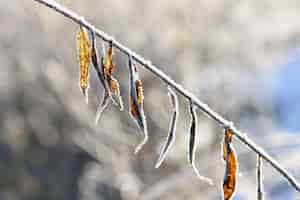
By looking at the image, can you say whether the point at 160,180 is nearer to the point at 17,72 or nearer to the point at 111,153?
the point at 111,153

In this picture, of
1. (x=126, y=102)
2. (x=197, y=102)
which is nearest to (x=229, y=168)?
(x=197, y=102)

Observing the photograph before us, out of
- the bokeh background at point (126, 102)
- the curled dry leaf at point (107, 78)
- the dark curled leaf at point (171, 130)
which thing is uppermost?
the bokeh background at point (126, 102)

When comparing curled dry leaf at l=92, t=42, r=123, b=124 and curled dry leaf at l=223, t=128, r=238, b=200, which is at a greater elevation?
curled dry leaf at l=92, t=42, r=123, b=124

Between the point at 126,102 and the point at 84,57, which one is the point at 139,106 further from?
the point at 126,102

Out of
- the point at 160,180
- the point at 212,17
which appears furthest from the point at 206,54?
the point at 160,180

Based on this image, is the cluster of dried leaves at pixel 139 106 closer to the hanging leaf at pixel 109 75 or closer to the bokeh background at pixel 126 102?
the hanging leaf at pixel 109 75

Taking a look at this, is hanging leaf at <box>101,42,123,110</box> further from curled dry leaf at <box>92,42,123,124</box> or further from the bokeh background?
the bokeh background

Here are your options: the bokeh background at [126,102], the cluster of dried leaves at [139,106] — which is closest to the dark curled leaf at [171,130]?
the cluster of dried leaves at [139,106]

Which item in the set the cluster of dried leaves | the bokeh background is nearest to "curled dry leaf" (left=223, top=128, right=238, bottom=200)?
the cluster of dried leaves
